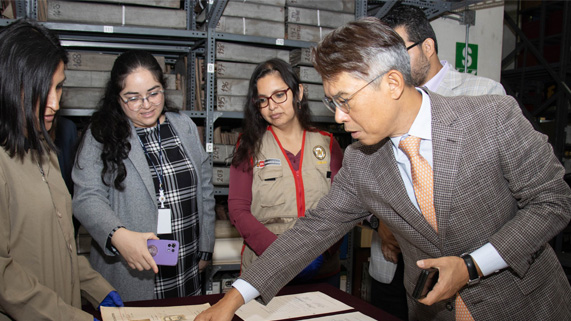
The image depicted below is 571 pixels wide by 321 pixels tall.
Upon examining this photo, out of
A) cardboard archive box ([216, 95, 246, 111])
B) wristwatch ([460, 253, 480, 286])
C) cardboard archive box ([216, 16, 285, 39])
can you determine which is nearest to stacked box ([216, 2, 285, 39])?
cardboard archive box ([216, 16, 285, 39])

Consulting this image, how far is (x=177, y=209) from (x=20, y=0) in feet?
5.92

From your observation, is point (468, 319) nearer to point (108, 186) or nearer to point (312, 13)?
point (108, 186)

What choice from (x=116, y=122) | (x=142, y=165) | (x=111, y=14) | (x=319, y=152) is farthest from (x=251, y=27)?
(x=142, y=165)

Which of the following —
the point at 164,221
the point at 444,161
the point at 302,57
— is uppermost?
the point at 302,57

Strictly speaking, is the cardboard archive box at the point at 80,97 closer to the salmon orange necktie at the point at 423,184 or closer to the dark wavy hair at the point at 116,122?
the dark wavy hair at the point at 116,122

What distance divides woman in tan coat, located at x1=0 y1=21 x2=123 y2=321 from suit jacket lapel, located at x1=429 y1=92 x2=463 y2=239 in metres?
0.99

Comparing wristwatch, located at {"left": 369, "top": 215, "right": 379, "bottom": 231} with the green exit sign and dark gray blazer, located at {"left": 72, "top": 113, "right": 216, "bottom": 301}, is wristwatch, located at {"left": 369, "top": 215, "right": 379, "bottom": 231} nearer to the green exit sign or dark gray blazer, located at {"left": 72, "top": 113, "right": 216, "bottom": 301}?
dark gray blazer, located at {"left": 72, "top": 113, "right": 216, "bottom": 301}

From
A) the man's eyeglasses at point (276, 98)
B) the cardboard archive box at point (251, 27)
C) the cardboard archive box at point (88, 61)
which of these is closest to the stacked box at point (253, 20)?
the cardboard archive box at point (251, 27)

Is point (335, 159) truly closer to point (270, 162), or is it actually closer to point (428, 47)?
point (270, 162)

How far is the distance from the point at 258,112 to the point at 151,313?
4.10 ft

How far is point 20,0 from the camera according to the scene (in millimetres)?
2645

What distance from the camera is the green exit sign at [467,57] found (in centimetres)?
368

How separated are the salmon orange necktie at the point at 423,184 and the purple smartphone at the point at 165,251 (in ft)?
2.68

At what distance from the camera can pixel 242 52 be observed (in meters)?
3.05
